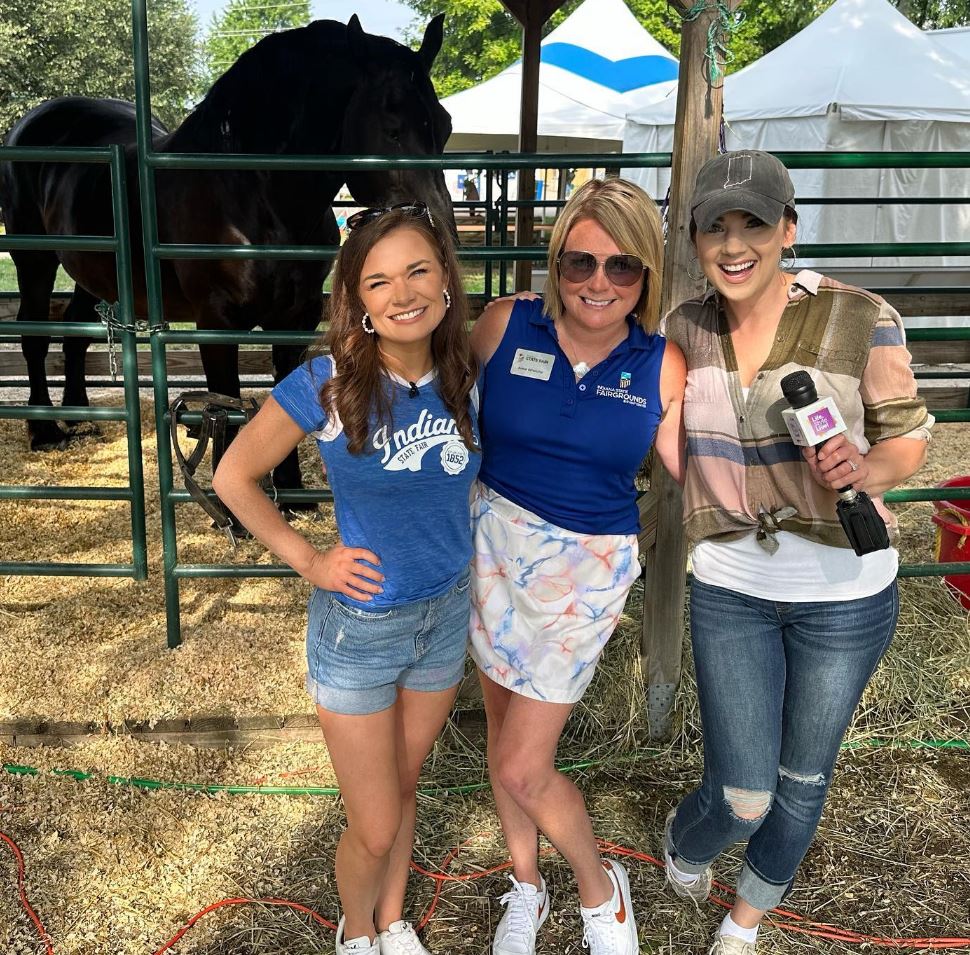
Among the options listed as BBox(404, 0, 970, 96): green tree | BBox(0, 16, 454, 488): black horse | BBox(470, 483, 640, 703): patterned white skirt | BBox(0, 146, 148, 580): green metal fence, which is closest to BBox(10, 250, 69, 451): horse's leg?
BBox(0, 16, 454, 488): black horse

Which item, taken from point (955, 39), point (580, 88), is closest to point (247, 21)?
point (580, 88)

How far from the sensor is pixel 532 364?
1.75m

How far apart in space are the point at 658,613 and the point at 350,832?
4.15ft

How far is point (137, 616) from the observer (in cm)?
336

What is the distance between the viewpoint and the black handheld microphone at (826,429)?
1.51 meters

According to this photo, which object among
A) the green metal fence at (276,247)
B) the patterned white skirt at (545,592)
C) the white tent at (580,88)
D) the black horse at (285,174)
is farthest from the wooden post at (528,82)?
the white tent at (580,88)

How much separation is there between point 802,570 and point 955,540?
2077 mm

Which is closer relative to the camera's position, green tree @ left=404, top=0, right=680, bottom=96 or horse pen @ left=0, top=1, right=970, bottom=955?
horse pen @ left=0, top=1, right=970, bottom=955

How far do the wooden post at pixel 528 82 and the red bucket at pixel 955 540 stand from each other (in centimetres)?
257

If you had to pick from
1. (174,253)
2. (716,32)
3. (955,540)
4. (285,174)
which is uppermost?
(716,32)

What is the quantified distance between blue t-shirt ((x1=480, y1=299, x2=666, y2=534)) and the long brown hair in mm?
92

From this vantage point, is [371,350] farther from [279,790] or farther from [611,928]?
[279,790]

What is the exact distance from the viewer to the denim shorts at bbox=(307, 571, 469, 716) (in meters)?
1.68

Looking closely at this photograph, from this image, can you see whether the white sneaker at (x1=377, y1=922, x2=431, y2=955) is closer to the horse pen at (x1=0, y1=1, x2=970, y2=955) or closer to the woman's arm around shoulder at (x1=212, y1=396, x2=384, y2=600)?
the horse pen at (x1=0, y1=1, x2=970, y2=955)
